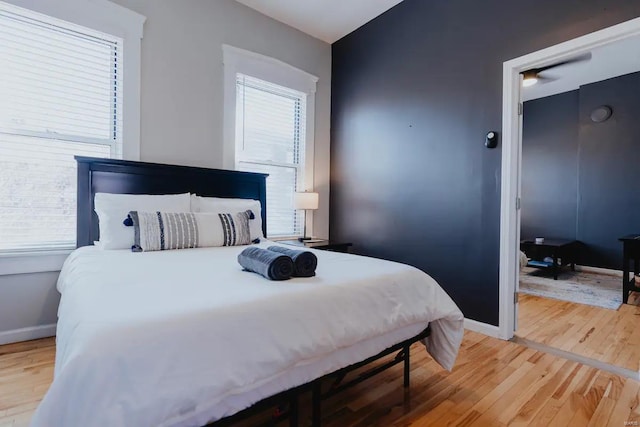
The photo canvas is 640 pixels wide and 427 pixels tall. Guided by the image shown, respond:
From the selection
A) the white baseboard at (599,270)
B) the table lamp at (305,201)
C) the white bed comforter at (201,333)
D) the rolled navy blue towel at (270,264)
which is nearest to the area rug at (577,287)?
the white baseboard at (599,270)

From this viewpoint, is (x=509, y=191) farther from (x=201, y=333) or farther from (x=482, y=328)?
(x=201, y=333)

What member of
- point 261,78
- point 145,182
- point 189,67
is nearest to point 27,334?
point 145,182

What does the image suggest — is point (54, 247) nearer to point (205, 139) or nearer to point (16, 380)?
point (16, 380)

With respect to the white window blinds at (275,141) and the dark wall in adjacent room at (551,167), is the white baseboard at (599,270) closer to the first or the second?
the dark wall in adjacent room at (551,167)

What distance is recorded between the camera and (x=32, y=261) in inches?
94.7

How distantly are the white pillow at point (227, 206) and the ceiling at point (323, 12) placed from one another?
2.16m

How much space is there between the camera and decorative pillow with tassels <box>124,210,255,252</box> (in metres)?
2.23

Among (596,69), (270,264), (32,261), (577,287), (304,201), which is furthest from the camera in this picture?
(596,69)

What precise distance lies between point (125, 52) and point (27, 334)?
94.9 inches

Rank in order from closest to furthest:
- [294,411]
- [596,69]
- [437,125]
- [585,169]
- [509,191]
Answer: [294,411]
[509,191]
[437,125]
[596,69]
[585,169]

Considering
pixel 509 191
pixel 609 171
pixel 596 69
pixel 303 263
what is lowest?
pixel 303 263

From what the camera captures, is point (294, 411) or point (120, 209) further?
point (120, 209)

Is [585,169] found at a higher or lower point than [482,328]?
higher

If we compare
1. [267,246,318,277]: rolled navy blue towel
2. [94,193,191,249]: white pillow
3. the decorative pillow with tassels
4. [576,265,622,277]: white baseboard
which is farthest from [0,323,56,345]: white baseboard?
[576,265,622,277]: white baseboard
